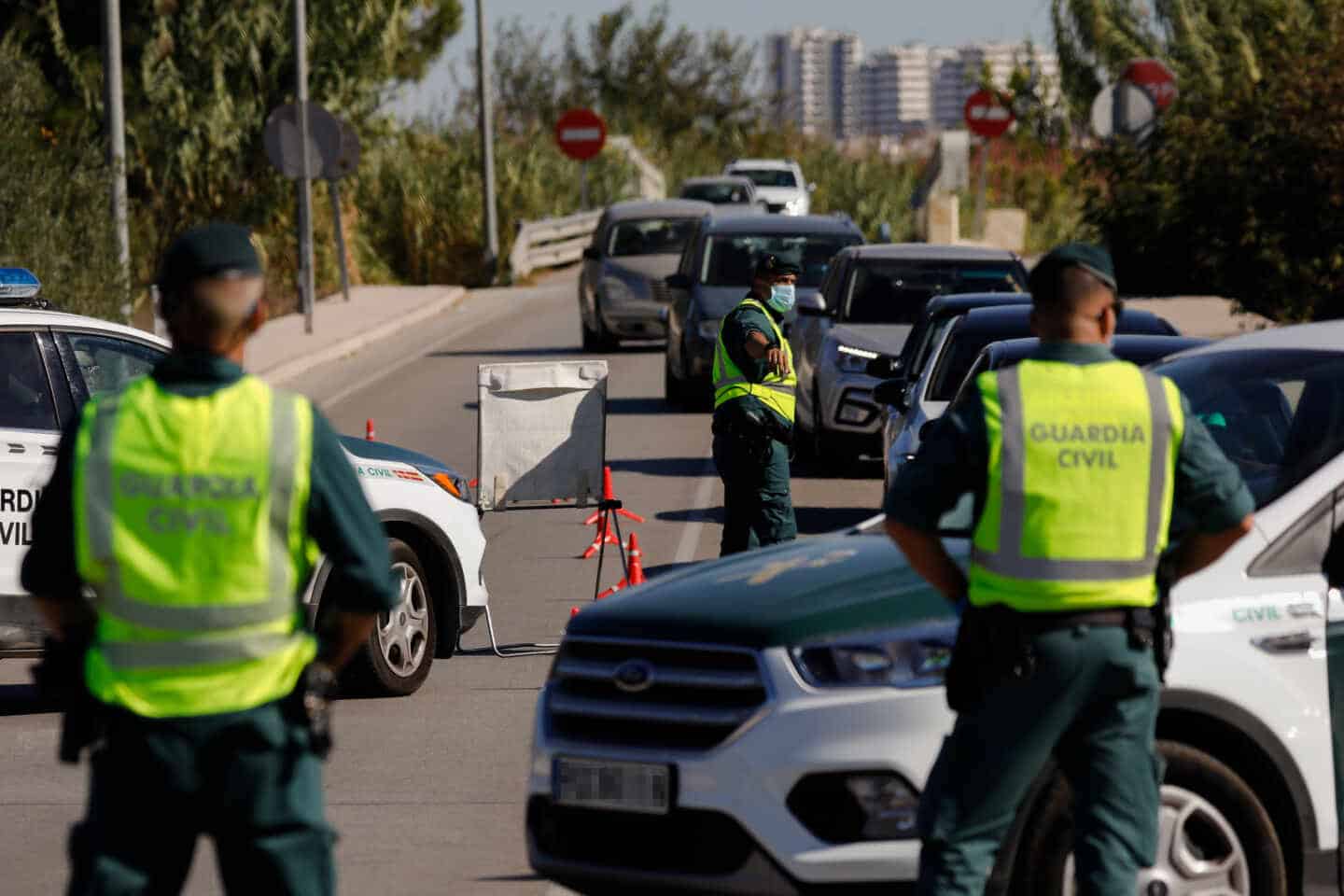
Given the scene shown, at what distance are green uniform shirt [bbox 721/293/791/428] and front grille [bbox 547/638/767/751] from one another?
224 inches

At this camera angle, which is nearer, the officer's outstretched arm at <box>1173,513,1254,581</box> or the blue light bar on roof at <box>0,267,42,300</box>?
the officer's outstretched arm at <box>1173,513,1254,581</box>

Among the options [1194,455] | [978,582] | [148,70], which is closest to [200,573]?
[978,582]

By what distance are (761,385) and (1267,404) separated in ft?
15.1

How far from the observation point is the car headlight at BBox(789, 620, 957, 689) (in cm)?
557

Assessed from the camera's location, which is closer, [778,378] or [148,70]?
[778,378]

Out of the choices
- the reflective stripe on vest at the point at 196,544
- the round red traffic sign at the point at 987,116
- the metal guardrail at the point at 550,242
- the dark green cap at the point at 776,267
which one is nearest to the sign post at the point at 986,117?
the round red traffic sign at the point at 987,116

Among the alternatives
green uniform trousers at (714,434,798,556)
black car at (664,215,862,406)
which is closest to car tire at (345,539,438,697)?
green uniform trousers at (714,434,798,556)

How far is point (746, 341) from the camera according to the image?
11617 millimetres

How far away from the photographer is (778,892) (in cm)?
550

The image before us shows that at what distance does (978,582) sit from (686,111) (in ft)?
242

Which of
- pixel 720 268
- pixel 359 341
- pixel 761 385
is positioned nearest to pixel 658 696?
pixel 761 385

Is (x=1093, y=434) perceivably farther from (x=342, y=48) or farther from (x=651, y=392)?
(x=342, y=48)

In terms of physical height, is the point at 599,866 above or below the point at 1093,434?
below

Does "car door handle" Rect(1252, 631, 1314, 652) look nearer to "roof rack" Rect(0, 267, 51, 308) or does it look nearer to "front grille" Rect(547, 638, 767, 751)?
"front grille" Rect(547, 638, 767, 751)
